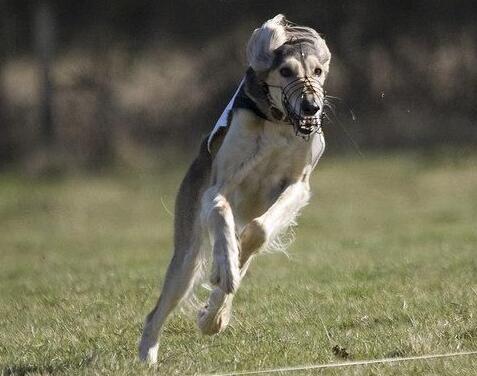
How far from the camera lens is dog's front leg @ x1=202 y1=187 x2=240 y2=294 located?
4461 mm

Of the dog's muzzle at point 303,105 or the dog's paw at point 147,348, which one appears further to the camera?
the dog's paw at point 147,348

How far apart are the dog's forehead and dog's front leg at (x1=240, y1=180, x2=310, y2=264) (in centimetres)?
50

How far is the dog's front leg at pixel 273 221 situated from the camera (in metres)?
4.74

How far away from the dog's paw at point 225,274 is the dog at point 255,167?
0.07 metres

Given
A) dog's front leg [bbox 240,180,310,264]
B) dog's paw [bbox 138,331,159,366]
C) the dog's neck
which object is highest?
the dog's neck

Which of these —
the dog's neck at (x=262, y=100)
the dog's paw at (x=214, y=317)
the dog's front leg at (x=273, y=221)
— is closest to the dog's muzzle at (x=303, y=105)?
the dog's neck at (x=262, y=100)

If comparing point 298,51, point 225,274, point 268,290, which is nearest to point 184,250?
point 225,274

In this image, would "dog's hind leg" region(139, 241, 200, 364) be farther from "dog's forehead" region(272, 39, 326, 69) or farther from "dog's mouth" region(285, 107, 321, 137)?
"dog's forehead" region(272, 39, 326, 69)

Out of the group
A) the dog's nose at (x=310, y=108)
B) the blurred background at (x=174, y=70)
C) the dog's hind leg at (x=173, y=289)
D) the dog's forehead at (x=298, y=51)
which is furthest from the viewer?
the blurred background at (x=174, y=70)

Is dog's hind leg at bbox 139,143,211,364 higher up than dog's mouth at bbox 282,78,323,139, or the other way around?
dog's mouth at bbox 282,78,323,139

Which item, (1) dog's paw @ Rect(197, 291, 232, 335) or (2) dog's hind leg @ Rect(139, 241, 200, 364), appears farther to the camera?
(2) dog's hind leg @ Rect(139, 241, 200, 364)

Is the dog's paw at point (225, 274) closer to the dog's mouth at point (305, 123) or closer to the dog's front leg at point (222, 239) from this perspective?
the dog's front leg at point (222, 239)

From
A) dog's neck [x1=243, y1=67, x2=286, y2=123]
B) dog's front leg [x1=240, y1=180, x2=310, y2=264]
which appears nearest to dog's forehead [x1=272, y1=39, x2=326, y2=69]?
dog's neck [x1=243, y1=67, x2=286, y2=123]

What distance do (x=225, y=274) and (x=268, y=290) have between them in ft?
6.54
